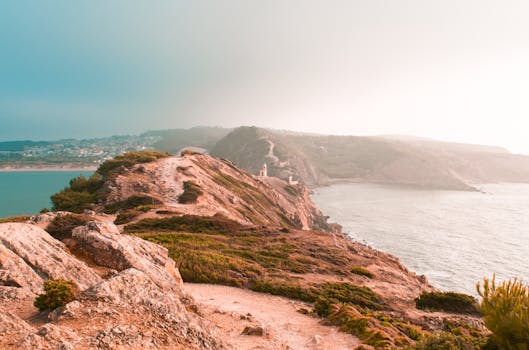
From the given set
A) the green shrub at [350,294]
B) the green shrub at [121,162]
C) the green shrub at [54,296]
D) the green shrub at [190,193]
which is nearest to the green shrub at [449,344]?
the green shrub at [350,294]

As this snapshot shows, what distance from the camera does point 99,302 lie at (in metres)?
8.03

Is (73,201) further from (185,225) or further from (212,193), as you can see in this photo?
(185,225)

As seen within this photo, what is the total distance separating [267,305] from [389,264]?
1690 cm

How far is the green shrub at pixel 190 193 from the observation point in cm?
4386

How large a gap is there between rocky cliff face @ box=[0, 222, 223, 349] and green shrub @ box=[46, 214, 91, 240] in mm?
4654

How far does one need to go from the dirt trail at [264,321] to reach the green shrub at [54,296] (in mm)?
4867

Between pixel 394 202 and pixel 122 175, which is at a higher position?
pixel 122 175

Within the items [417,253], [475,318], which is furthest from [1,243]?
[417,253]

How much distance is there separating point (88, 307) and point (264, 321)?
368 inches

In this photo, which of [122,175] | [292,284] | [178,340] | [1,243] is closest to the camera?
[178,340]

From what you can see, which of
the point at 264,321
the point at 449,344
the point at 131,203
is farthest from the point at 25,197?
the point at 449,344

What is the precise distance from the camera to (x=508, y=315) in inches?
334

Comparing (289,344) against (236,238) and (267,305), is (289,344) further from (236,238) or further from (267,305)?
(236,238)

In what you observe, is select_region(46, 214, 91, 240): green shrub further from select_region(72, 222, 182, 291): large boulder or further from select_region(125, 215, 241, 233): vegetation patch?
select_region(125, 215, 241, 233): vegetation patch
